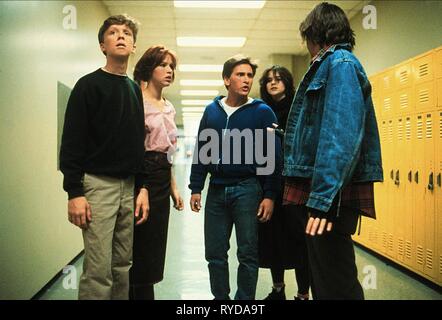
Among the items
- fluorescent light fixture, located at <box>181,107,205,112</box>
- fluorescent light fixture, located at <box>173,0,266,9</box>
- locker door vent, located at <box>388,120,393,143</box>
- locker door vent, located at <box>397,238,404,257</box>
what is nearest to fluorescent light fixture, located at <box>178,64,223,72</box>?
fluorescent light fixture, located at <box>173,0,266,9</box>

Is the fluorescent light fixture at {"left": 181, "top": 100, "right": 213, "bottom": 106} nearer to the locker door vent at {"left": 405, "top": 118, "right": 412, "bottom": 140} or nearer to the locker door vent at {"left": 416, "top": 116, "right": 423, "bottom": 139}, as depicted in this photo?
the locker door vent at {"left": 405, "top": 118, "right": 412, "bottom": 140}

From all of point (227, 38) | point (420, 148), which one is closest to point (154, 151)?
point (420, 148)

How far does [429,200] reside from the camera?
2.98 meters

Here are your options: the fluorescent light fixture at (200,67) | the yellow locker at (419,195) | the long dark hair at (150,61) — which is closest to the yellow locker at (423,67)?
the yellow locker at (419,195)

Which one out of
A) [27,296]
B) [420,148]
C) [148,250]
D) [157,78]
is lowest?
[27,296]

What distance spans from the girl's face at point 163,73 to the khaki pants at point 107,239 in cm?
57

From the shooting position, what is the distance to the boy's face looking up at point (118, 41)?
5.17ft

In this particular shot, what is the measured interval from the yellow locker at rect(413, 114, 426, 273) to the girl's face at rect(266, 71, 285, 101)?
132 cm

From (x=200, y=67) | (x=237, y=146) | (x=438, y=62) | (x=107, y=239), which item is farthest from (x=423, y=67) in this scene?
(x=200, y=67)

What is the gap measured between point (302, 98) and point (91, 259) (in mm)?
974

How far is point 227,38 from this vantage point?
19.7ft

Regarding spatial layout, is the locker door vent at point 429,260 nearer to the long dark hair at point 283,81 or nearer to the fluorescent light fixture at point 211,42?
the long dark hair at point 283,81

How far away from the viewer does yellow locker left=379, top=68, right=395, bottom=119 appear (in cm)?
360
